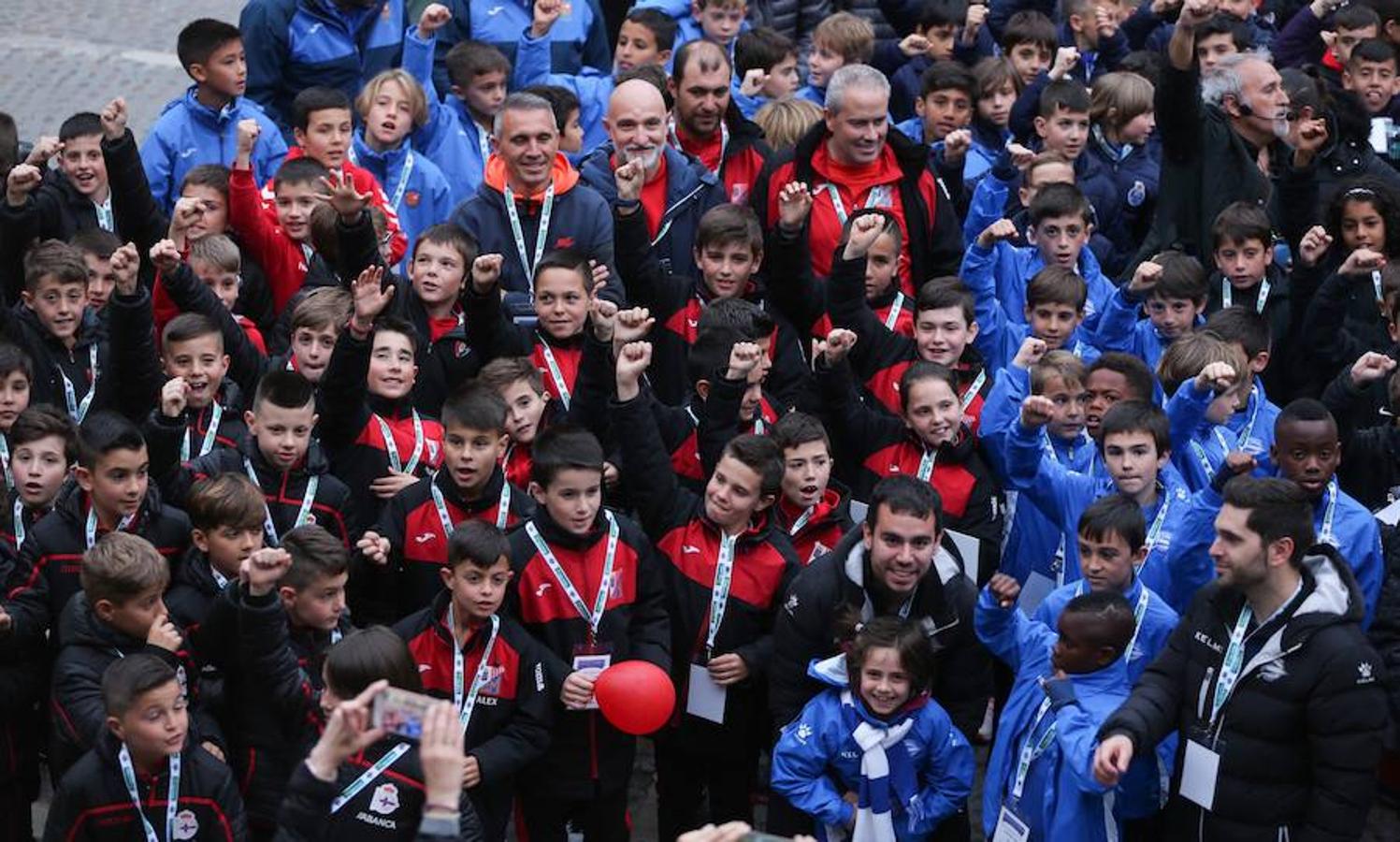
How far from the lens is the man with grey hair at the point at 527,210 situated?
10023mm

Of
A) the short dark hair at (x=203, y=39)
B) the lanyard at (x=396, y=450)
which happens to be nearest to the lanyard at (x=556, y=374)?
the lanyard at (x=396, y=450)

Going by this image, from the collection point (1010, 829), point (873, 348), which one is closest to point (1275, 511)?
point (1010, 829)

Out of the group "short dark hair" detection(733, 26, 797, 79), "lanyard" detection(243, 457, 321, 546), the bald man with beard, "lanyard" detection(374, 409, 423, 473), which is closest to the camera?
"lanyard" detection(243, 457, 321, 546)

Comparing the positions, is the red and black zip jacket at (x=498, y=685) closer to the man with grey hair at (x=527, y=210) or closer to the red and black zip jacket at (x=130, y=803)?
the red and black zip jacket at (x=130, y=803)

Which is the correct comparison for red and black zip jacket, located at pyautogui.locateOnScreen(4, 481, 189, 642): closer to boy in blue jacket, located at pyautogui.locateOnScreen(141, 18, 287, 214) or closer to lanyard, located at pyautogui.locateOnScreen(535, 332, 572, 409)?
lanyard, located at pyautogui.locateOnScreen(535, 332, 572, 409)

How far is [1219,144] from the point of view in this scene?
36.9 ft

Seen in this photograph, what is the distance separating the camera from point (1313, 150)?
35.9 feet

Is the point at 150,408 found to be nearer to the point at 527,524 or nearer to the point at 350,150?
the point at 527,524

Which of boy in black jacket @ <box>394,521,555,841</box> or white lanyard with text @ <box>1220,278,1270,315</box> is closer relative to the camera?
boy in black jacket @ <box>394,521,555,841</box>

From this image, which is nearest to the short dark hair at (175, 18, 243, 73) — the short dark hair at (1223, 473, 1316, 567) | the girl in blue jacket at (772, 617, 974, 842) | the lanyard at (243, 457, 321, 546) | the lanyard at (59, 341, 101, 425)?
the lanyard at (59, 341, 101, 425)

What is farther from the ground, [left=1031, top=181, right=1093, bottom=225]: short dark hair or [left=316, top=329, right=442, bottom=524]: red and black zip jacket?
[left=316, top=329, right=442, bottom=524]: red and black zip jacket

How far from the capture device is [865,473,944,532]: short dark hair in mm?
8008

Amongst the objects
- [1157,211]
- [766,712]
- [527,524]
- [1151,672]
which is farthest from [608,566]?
[1157,211]

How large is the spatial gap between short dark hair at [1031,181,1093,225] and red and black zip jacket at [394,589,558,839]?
377 centimetres
